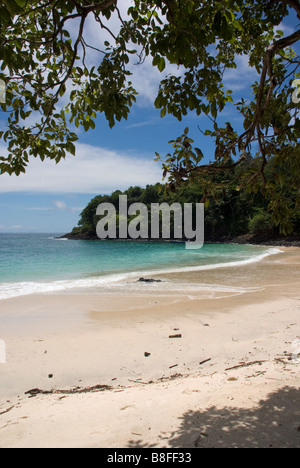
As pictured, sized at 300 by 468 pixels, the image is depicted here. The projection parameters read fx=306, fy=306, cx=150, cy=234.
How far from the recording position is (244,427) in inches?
101

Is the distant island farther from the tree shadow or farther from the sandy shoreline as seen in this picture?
the tree shadow

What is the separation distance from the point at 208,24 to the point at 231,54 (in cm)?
118

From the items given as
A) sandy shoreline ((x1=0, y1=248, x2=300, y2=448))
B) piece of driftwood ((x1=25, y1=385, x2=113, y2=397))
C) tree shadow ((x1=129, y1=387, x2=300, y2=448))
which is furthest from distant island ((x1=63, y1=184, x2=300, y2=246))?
tree shadow ((x1=129, y1=387, x2=300, y2=448))

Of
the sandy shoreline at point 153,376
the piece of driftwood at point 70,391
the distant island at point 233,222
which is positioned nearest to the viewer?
the sandy shoreline at point 153,376

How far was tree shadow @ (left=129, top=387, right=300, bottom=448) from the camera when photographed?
7.70 feet

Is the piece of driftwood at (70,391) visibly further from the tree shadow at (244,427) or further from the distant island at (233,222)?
the distant island at (233,222)

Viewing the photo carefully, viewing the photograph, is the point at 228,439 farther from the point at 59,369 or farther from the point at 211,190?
the point at 59,369

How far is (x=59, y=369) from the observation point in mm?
4602

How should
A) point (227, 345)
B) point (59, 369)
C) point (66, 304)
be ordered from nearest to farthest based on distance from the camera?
point (59, 369), point (227, 345), point (66, 304)

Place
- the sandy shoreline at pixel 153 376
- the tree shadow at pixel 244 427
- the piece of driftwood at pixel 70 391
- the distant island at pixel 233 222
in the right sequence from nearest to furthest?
the tree shadow at pixel 244 427 → the sandy shoreline at pixel 153 376 → the piece of driftwood at pixel 70 391 → the distant island at pixel 233 222

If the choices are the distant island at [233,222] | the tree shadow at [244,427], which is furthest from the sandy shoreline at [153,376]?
the distant island at [233,222]

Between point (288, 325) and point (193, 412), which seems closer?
point (193, 412)

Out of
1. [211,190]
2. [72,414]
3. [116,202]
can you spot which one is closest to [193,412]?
[72,414]

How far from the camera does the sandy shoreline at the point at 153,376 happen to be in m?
2.61
